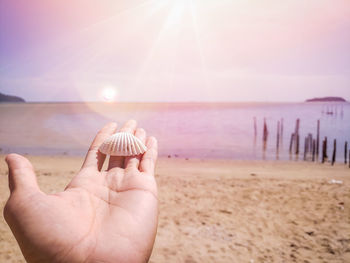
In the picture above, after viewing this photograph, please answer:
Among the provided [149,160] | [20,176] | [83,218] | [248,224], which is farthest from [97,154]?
[248,224]

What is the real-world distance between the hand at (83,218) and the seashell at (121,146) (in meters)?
0.90

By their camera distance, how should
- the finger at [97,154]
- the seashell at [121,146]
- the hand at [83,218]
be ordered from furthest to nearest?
the seashell at [121,146] < the finger at [97,154] < the hand at [83,218]

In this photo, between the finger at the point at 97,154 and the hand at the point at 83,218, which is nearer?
the hand at the point at 83,218

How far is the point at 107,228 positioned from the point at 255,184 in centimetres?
907

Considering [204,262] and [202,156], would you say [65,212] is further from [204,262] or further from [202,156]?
[202,156]

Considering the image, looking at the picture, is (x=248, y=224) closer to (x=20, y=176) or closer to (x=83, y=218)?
(x=83, y=218)

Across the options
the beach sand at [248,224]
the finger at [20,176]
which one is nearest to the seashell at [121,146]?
the finger at [20,176]

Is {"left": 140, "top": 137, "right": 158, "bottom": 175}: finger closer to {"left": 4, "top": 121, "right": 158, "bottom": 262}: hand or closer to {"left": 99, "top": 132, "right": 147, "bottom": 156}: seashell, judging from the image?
{"left": 99, "top": 132, "right": 147, "bottom": 156}: seashell

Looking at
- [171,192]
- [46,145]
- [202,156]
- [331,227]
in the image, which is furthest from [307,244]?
[46,145]

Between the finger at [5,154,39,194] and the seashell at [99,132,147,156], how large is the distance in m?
1.32

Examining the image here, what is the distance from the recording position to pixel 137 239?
6.98 feet

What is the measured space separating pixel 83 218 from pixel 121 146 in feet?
5.61

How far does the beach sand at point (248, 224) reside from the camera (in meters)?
4.98

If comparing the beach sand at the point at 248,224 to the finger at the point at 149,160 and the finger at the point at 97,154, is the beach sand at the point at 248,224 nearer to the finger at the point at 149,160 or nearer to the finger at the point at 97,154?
the finger at the point at 149,160
